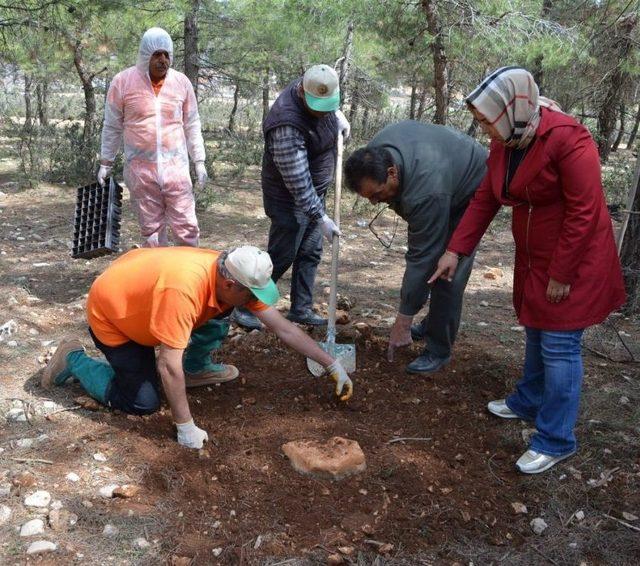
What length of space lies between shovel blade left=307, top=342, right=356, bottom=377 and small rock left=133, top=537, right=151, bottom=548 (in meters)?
1.36

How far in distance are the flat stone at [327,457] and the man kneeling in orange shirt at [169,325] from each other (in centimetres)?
32

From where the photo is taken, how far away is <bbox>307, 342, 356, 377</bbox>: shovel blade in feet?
11.0

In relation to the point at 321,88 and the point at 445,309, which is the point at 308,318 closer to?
the point at 445,309

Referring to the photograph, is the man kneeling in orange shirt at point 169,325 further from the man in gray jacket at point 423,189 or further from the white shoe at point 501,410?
the white shoe at point 501,410

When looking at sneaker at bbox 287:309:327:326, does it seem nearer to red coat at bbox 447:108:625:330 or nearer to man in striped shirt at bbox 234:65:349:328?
man in striped shirt at bbox 234:65:349:328

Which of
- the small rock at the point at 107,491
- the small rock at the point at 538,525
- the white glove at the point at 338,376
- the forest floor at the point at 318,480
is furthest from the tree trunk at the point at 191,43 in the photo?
the small rock at the point at 538,525

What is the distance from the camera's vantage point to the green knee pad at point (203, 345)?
3098mm

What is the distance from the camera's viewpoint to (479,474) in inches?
104

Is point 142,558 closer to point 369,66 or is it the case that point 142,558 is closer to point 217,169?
point 217,169

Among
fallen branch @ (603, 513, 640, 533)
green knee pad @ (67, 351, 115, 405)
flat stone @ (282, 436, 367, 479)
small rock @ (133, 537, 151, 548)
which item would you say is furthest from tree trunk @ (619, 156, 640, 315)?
small rock @ (133, 537, 151, 548)

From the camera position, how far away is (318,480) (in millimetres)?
2551

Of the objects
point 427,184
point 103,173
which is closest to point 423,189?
point 427,184

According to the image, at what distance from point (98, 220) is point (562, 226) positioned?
329cm

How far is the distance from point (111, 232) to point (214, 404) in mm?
1707
